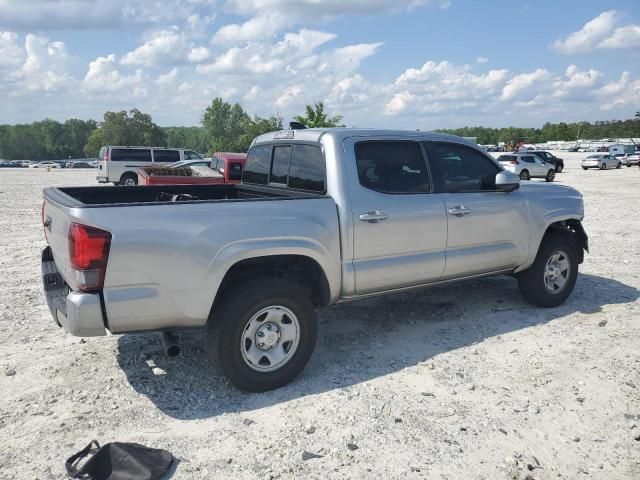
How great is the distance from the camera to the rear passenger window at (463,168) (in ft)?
15.6

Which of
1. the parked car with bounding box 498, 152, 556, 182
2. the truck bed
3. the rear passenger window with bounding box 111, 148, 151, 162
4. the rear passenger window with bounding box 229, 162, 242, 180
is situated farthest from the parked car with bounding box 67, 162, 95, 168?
the truck bed

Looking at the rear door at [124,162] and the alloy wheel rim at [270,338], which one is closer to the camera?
the alloy wheel rim at [270,338]

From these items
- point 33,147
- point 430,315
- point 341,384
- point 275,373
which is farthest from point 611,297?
point 33,147

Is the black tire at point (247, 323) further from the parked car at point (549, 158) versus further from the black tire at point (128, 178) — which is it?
the parked car at point (549, 158)

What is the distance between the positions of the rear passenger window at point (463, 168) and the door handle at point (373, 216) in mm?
887

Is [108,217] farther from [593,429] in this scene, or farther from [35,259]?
[35,259]

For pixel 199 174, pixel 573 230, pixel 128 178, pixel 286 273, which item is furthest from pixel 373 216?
pixel 128 178

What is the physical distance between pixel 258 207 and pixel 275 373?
4.06 feet

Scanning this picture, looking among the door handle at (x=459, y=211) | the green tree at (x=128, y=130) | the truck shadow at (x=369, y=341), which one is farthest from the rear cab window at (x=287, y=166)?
the green tree at (x=128, y=130)

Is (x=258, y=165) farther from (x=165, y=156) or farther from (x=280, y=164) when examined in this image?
(x=165, y=156)

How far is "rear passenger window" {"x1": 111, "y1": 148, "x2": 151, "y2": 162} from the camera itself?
24516mm

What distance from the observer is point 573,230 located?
6.01 metres

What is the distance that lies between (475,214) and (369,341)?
1.57m

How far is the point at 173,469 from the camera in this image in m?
2.87
